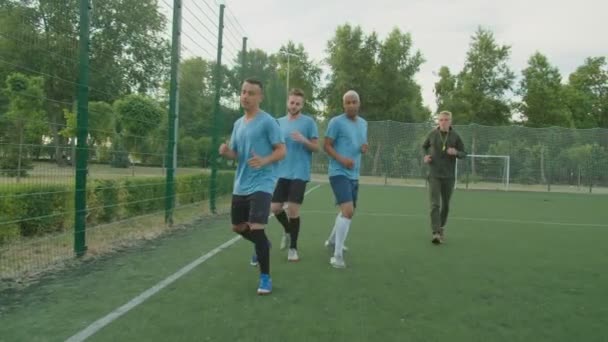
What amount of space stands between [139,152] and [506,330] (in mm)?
5828

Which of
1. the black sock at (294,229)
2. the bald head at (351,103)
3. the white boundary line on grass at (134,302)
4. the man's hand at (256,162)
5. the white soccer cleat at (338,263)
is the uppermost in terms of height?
the bald head at (351,103)

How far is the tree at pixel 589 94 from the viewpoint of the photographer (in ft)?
168

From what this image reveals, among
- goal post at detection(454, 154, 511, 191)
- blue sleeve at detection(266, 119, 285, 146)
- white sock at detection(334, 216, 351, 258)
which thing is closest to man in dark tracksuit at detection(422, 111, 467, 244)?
white sock at detection(334, 216, 351, 258)

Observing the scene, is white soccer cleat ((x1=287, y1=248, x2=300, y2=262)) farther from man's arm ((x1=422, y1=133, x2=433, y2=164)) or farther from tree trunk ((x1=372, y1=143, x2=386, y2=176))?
tree trunk ((x1=372, y1=143, x2=386, y2=176))

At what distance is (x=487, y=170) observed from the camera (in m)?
25.3

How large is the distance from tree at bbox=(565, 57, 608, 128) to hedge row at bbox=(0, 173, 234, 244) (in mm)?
48450

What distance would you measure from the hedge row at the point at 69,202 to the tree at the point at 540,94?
118 ft

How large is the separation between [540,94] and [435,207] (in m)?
37.6

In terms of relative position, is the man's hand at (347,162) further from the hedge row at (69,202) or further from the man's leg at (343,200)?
the hedge row at (69,202)

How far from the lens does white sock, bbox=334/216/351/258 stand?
17.9 ft

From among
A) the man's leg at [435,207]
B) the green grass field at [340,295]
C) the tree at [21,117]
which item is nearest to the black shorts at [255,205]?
the green grass field at [340,295]

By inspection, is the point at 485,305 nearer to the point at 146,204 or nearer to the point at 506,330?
the point at 506,330

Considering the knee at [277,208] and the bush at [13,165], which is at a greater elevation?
the bush at [13,165]

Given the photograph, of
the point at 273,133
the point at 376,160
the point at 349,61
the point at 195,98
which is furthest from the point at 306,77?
the point at 273,133
